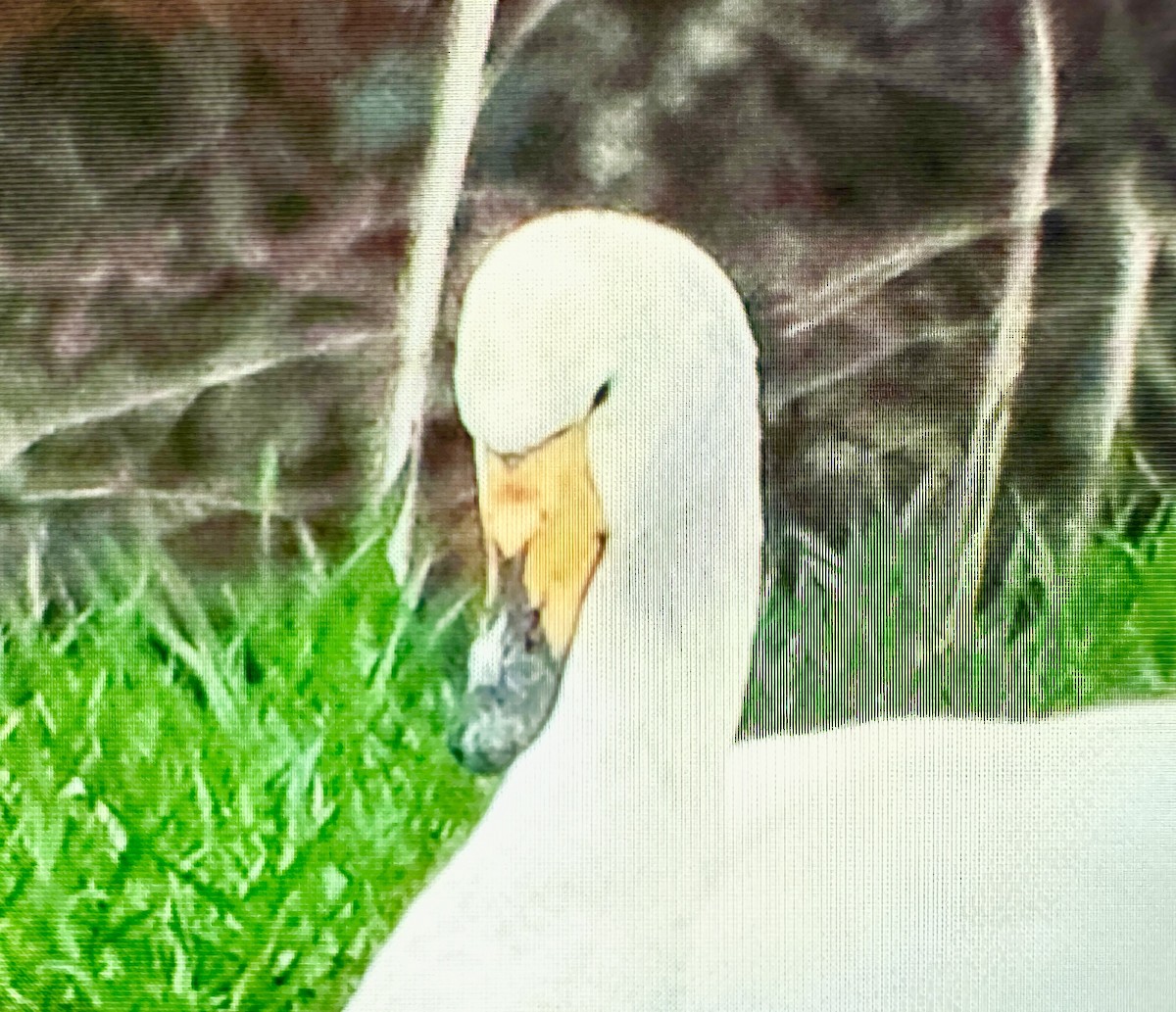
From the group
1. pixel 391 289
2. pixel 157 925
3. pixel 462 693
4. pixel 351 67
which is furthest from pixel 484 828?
pixel 351 67

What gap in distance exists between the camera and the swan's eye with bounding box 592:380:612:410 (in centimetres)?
69

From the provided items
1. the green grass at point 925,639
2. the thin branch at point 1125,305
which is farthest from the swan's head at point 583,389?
the thin branch at point 1125,305

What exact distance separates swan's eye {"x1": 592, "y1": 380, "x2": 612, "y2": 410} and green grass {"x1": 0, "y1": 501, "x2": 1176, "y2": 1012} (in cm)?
17

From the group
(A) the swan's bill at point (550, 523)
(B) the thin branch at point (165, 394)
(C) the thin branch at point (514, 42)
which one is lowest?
(A) the swan's bill at point (550, 523)

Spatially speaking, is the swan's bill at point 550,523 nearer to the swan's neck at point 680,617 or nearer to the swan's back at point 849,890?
the swan's neck at point 680,617

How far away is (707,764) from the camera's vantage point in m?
0.70

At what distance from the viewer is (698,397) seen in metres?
0.70

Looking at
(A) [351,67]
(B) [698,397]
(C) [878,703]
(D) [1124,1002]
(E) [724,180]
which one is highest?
(A) [351,67]

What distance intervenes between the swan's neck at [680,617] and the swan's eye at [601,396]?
2.2 inches

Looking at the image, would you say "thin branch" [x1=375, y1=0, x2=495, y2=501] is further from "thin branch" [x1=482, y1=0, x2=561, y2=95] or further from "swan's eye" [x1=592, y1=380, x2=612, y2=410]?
"swan's eye" [x1=592, y1=380, x2=612, y2=410]

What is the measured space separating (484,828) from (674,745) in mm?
131

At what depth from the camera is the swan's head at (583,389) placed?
0.68 m

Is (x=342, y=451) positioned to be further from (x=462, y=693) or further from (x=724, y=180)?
(x=724, y=180)

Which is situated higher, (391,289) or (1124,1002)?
(391,289)
